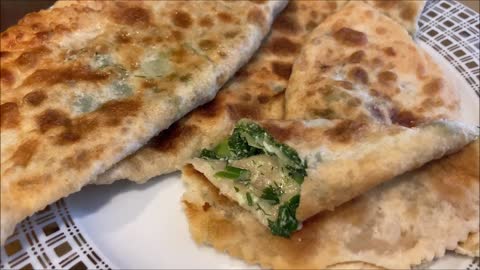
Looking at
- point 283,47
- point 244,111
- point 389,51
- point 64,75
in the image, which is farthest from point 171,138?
point 389,51

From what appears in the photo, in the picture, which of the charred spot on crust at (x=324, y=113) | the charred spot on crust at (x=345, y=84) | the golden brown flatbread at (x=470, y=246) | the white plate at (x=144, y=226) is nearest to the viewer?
the golden brown flatbread at (x=470, y=246)

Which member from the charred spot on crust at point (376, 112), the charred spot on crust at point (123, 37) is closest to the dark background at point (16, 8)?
the charred spot on crust at point (123, 37)

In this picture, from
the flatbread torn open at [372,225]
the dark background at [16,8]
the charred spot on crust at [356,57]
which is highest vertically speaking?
the charred spot on crust at [356,57]

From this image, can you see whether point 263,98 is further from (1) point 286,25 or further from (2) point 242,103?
(1) point 286,25

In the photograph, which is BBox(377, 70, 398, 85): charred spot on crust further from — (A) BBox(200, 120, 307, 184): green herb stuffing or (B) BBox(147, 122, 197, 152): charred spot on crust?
(B) BBox(147, 122, 197, 152): charred spot on crust

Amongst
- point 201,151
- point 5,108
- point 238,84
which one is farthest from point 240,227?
point 5,108

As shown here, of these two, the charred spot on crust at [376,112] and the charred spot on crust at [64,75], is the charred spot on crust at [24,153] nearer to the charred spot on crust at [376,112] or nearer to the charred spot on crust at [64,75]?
the charred spot on crust at [64,75]
